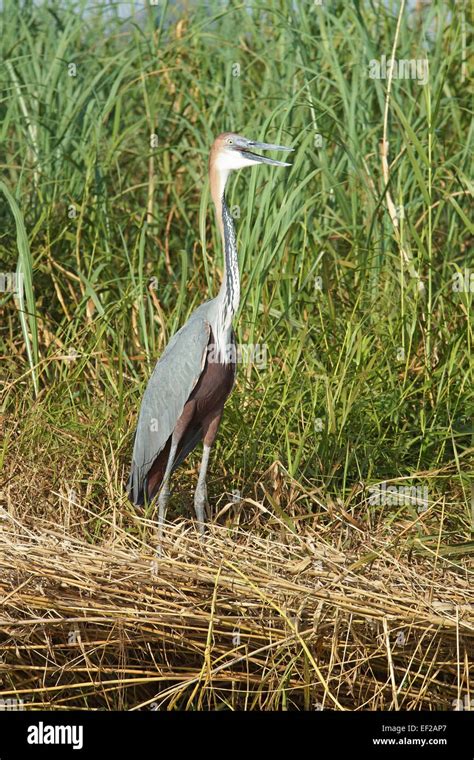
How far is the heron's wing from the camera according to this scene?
143 inches

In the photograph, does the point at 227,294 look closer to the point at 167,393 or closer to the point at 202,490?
the point at 167,393

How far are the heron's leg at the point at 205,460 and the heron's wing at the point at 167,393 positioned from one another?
0.37 feet

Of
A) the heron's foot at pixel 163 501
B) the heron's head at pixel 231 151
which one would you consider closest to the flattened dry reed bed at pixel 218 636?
the heron's foot at pixel 163 501

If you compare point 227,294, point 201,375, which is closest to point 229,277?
point 227,294

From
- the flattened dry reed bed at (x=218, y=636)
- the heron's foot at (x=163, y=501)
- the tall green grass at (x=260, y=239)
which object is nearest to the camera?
the flattened dry reed bed at (x=218, y=636)

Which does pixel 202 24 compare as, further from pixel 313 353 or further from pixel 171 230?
pixel 313 353

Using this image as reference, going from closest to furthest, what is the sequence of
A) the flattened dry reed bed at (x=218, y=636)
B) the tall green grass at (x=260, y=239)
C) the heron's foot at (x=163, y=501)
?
the flattened dry reed bed at (x=218, y=636), the heron's foot at (x=163, y=501), the tall green grass at (x=260, y=239)

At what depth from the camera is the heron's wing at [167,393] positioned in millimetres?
3627

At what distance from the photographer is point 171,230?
5.01 meters

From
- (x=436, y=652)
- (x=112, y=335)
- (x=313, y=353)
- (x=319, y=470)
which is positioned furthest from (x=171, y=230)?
(x=436, y=652)

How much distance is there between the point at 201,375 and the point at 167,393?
14 cm

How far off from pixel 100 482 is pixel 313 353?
0.98 meters

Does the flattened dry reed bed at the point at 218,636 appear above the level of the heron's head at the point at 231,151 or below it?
below

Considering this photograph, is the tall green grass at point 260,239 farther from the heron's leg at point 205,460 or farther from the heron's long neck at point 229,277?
the heron's long neck at point 229,277
